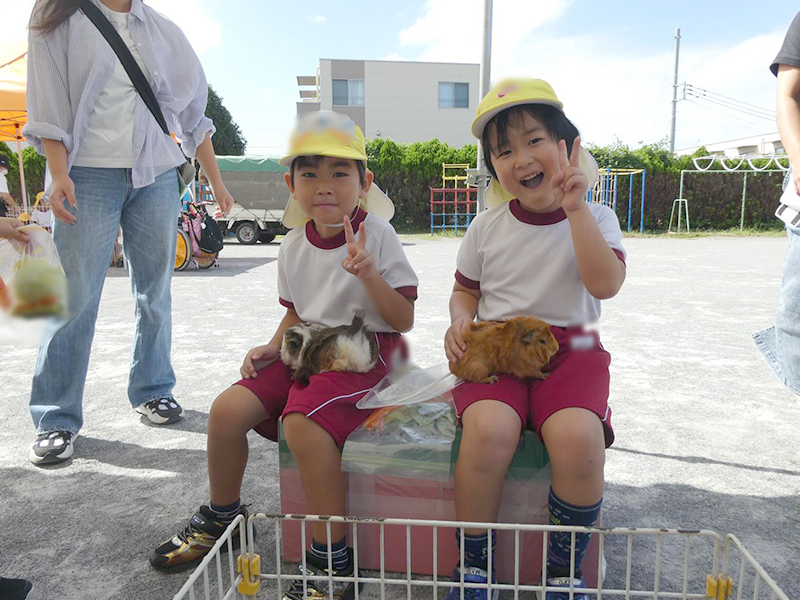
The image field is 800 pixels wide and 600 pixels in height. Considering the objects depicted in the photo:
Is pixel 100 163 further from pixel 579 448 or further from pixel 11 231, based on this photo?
pixel 579 448

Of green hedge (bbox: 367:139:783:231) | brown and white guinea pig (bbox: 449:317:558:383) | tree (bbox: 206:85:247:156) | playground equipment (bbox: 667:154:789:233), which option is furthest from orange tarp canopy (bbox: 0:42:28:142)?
tree (bbox: 206:85:247:156)

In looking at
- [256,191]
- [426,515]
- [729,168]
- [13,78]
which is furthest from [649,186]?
[426,515]

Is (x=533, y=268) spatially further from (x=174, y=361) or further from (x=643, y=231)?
(x=643, y=231)

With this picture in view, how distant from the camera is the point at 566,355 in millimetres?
1372

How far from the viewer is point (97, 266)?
197 centimetres

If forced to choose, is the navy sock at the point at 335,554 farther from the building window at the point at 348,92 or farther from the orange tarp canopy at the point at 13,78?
the building window at the point at 348,92

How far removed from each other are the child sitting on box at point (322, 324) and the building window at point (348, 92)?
2669cm

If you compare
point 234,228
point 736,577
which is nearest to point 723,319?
point 736,577

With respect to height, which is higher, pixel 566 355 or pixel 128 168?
pixel 128 168

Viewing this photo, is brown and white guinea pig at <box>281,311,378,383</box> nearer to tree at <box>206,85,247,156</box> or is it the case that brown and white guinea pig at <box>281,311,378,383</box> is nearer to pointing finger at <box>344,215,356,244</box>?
pointing finger at <box>344,215,356,244</box>

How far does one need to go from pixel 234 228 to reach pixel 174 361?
10.0m

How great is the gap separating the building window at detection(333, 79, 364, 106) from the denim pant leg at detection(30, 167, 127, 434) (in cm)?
2624

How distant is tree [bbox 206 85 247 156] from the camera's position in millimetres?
23031

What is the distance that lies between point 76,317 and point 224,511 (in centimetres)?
96
